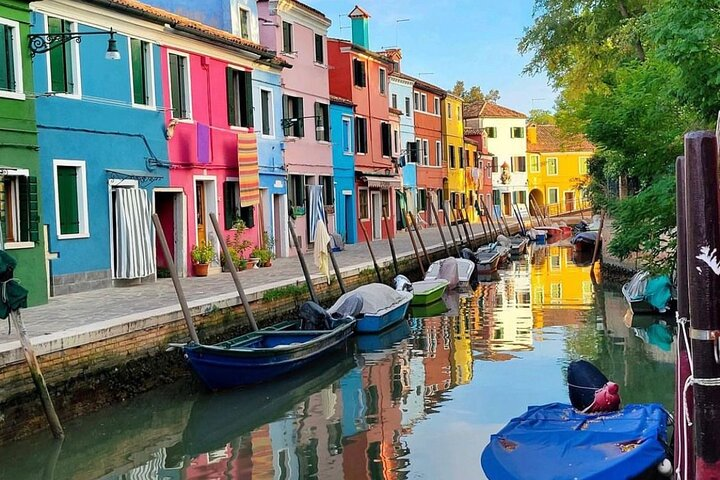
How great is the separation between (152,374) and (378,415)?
10.4 ft

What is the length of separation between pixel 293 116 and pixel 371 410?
16.3 metres

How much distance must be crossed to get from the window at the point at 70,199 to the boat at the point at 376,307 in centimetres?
480

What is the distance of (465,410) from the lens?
35.3ft

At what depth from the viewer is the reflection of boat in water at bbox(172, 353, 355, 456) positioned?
32.9ft

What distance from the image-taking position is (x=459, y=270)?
2570 centimetres

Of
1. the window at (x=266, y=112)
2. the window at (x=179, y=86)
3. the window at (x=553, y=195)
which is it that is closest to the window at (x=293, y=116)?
the window at (x=266, y=112)

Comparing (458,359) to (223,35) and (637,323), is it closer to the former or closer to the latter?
(637,323)

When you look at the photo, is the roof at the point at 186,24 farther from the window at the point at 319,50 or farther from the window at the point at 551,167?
the window at the point at 551,167

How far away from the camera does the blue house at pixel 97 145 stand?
590 inches

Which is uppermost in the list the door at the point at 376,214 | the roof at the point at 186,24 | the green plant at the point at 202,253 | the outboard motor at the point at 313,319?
the roof at the point at 186,24

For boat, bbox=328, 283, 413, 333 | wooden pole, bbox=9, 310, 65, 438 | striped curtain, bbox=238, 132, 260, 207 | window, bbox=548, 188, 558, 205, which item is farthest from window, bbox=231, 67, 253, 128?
window, bbox=548, 188, 558, 205

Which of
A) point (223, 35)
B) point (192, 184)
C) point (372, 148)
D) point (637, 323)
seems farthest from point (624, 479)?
point (372, 148)

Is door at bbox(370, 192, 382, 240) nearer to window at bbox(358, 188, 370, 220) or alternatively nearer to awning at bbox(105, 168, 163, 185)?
window at bbox(358, 188, 370, 220)

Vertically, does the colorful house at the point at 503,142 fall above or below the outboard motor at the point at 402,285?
above
